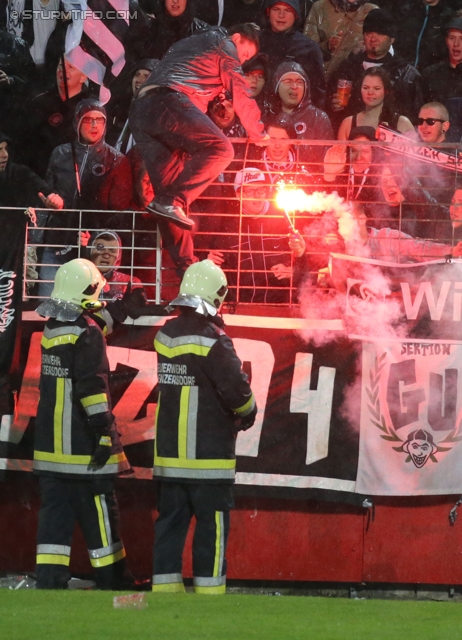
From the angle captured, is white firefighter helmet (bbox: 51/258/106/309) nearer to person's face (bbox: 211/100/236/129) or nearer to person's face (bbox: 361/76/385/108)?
person's face (bbox: 211/100/236/129)

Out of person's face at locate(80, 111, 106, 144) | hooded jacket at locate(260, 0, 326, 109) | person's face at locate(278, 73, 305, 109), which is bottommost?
person's face at locate(80, 111, 106, 144)

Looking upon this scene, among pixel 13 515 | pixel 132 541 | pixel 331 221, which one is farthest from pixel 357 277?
pixel 13 515

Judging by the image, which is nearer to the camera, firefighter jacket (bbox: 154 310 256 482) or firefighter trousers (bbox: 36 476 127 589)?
firefighter jacket (bbox: 154 310 256 482)

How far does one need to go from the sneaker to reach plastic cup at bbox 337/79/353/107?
2748 mm

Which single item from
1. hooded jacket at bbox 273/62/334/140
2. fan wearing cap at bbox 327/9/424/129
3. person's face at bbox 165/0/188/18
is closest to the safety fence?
hooded jacket at bbox 273/62/334/140

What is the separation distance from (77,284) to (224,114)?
8.36 feet

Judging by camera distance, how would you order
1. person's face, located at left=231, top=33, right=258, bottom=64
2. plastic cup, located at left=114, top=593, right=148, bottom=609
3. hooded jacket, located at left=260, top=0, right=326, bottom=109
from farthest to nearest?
hooded jacket, located at left=260, top=0, right=326, bottom=109 < person's face, located at left=231, top=33, right=258, bottom=64 < plastic cup, located at left=114, top=593, right=148, bottom=609

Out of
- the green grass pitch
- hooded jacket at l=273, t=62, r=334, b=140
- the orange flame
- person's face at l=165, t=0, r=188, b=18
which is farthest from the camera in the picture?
person's face at l=165, t=0, r=188, b=18

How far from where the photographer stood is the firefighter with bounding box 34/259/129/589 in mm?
7004

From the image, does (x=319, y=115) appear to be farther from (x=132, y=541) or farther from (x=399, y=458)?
(x=132, y=541)

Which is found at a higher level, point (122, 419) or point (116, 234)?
point (116, 234)

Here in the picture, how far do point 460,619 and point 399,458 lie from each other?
2.40 metres

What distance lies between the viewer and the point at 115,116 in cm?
969

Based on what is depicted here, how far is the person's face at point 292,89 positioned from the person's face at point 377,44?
99 centimetres
